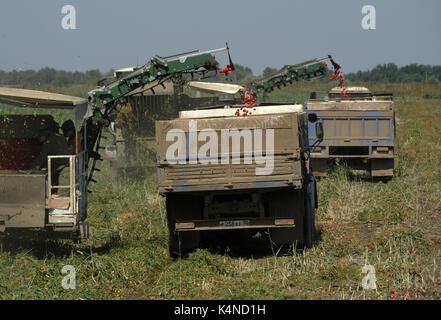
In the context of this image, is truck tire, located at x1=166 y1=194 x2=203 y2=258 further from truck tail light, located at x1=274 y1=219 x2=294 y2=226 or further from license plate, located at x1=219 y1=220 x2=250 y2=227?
truck tail light, located at x1=274 y1=219 x2=294 y2=226

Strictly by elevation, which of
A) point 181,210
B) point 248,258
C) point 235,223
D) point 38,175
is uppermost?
point 38,175

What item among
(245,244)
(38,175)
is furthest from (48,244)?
(245,244)

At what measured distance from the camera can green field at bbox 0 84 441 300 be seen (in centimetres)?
784

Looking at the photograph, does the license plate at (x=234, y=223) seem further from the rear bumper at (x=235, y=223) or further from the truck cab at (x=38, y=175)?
the truck cab at (x=38, y=175)

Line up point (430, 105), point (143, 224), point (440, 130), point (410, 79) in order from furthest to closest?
1. point (410, 79)
2. point (430, 105)
3. point (440, 130)
4. point (143, 224)

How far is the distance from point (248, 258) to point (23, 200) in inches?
129

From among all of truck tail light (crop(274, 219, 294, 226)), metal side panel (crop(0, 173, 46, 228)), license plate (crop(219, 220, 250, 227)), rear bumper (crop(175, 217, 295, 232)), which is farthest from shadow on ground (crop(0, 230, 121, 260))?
truck tail light (crop(274, 219, 294, 226))

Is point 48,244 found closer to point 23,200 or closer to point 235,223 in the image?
point 23,200

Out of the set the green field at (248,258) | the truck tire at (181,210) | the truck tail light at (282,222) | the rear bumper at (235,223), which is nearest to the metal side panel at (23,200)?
the green field at (248,258)

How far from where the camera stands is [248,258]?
32.1 feet

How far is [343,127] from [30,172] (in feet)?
29.2

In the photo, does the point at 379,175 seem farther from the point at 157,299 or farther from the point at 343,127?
the point at 157,299
